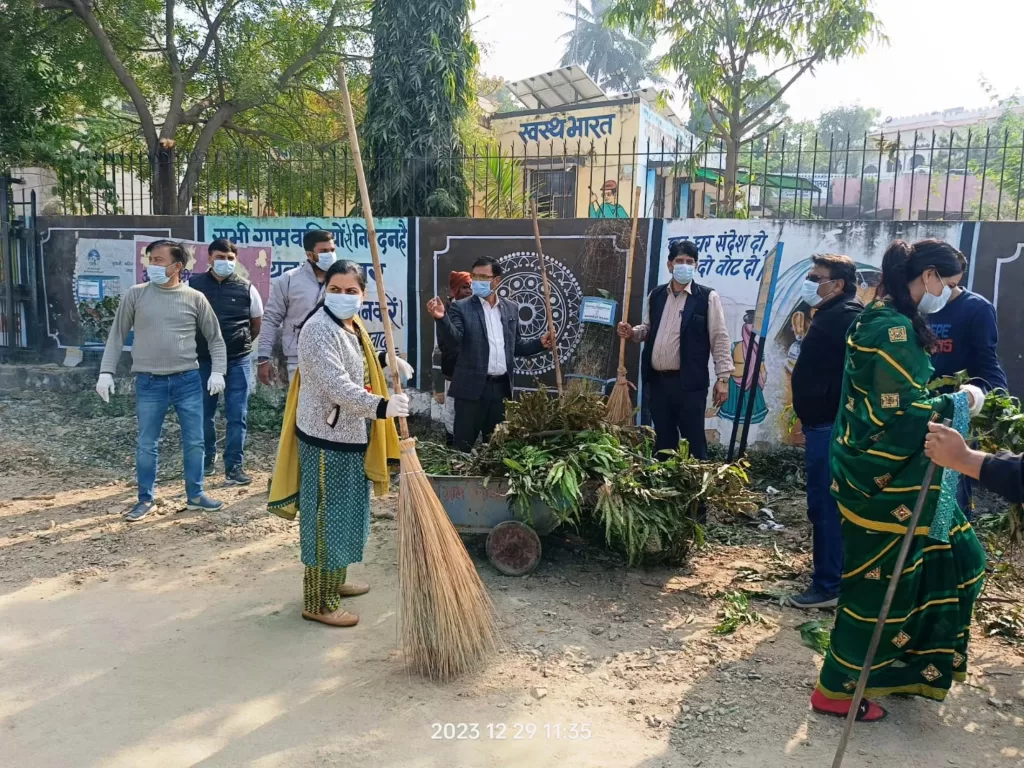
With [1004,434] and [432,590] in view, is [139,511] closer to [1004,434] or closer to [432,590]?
[432,590]

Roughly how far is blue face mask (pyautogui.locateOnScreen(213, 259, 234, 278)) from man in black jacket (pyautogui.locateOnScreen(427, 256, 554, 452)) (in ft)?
6.01

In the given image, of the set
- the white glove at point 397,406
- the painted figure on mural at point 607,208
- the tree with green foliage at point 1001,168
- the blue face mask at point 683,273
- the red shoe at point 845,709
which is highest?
the tree with green foliage at point 1001,168

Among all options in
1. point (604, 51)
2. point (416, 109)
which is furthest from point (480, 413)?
point (604, 51)

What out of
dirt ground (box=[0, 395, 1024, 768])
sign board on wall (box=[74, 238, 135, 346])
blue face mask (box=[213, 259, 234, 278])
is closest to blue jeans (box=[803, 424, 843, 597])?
dirt ground (box=[0, 395, 1024, 768])

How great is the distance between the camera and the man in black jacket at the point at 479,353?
5.57m

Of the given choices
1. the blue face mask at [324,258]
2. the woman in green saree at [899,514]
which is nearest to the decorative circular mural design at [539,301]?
the blue face mask at [324,258]

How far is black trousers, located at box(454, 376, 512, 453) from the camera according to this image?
5.64 meters

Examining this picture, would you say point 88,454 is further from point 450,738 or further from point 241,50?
point 241,50

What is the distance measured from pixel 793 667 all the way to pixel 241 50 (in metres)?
12.0

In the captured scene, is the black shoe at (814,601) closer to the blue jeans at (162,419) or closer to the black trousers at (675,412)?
the black trousers at (675,412)

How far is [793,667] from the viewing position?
3600mm

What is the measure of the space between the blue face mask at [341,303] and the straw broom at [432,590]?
221 mm

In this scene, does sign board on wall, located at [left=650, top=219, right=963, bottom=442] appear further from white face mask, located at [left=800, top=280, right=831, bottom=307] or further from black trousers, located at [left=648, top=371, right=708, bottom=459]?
white face mask, located at [left=800, top=280, right=831, bottom=307]

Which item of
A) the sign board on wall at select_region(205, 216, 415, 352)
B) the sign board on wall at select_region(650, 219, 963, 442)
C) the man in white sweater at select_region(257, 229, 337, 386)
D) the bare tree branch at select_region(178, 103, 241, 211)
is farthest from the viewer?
the bare tree branch at select_region(178, 103, 241, 211)
